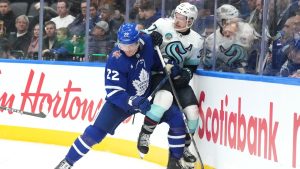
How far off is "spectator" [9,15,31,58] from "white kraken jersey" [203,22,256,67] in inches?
93.9

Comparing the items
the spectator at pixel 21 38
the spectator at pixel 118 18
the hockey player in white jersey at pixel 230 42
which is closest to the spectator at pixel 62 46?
the spectator at pixel 21 38

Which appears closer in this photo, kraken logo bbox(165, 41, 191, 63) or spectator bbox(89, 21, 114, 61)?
kraken logo bbox(165, 41, 191, 63)

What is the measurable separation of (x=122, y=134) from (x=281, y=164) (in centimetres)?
271

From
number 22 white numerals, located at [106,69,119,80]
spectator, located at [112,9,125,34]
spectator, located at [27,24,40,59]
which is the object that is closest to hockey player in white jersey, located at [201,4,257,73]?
number 22 white numerals, located at [106,69,119,80]

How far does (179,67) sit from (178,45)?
166 millimetres

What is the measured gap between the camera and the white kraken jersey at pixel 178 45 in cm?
565

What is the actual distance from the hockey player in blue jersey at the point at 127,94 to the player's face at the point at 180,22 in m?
0.23

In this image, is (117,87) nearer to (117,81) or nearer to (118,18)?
(117,81)

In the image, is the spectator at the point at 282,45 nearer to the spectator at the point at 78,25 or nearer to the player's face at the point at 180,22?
the player's face at the point at 180,22

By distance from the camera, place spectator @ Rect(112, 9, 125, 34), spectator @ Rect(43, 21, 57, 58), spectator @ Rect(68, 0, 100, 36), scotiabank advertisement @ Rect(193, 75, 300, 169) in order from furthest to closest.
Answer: spectator @ Rect(43, 21, 57, 58)
spectator @ Rect(68, 0, 100, 36)
spectator @ Rect(112, 9, 125, 34)
scotiabank advertisement @ Rect(193, 75, 300, 169)

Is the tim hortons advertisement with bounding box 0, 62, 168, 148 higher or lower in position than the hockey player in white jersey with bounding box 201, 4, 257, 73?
lower

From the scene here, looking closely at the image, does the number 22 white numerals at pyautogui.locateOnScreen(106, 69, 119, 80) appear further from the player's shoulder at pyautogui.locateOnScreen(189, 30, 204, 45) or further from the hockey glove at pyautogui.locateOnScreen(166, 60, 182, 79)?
the player's shoulder at pyautogui.locateOnScreen(189, 30, 204, 45)

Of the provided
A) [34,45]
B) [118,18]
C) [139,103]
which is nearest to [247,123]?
[139,103]

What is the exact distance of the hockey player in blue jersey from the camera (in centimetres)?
532
